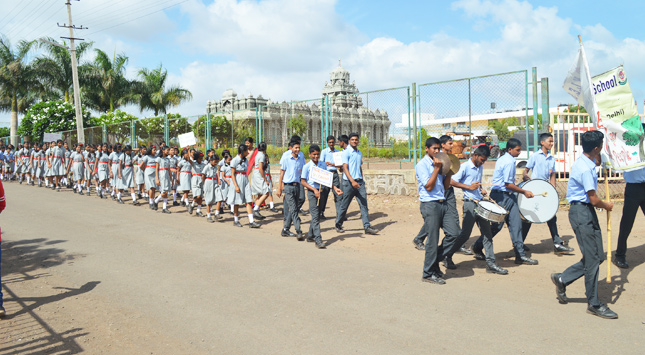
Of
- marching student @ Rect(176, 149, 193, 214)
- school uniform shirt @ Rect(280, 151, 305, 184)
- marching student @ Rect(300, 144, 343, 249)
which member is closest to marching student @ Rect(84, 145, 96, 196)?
marching student @ Rect(176, 149, 193, 214)

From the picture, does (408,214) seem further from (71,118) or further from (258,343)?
(71,118)

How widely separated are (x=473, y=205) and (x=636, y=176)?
2276 mm

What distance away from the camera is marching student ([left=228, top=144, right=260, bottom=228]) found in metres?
Answer: 10.7

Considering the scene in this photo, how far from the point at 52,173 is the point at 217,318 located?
17.1m

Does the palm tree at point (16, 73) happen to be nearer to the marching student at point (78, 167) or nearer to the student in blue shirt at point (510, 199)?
the marching student at point (78, 167)

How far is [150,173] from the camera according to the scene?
13.7 meters

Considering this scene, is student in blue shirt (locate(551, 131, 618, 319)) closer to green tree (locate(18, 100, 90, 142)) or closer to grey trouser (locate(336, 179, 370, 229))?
grey trouser (locate(336, 179, 370, 229))

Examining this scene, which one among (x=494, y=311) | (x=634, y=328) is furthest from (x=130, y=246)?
(x=634, y=328)

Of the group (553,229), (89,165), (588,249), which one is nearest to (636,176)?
(553,229)

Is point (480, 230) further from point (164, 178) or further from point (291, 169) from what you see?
point (164, 178)

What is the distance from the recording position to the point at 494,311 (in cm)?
503

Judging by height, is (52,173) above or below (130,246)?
above

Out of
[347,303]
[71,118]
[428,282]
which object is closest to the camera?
[347,303]

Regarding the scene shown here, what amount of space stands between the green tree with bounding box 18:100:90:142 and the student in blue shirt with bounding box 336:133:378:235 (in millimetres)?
30176
